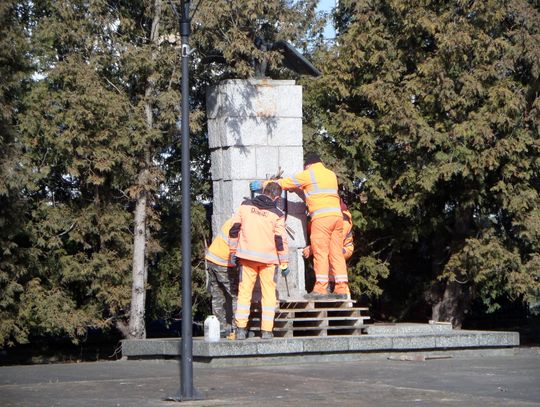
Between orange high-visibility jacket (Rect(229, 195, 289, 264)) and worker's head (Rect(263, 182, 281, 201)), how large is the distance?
8.0 inches

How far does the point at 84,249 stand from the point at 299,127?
5298 millimetres

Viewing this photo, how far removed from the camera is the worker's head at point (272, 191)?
1441 centimetres

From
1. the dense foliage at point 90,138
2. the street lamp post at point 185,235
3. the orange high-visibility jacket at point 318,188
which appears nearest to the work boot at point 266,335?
the orange high-visibility jacket at point 318,188

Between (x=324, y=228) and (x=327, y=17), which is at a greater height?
(x=327, y=17)

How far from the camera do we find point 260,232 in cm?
1388

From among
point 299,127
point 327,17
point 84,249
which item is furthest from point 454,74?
point 84,249

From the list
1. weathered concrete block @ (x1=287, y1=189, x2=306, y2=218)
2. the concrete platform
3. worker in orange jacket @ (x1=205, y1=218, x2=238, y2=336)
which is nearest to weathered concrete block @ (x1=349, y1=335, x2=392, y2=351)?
the concrete platform

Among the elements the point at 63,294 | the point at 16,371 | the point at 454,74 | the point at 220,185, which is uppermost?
the point at 454,74

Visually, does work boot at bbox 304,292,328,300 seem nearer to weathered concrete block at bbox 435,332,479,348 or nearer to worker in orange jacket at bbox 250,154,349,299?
worker in orange jacket at bbox 250,154,349,299

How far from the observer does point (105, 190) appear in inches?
786

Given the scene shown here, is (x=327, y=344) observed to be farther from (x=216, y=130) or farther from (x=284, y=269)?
(x=216, y=130)

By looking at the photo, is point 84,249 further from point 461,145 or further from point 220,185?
point 461,145

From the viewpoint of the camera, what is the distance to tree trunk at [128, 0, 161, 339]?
63.5 ft

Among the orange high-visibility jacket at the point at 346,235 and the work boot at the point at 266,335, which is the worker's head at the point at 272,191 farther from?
the orange high-visibility jacket at the point at 346,235
